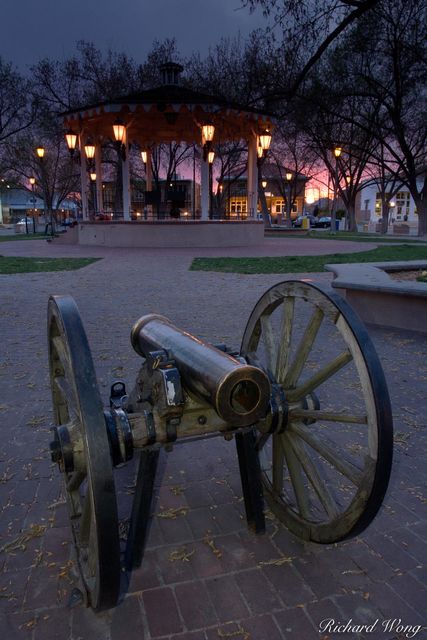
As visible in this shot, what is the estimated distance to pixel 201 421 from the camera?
6.61 feet

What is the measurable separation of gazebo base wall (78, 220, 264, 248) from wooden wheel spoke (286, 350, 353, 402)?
1938cm

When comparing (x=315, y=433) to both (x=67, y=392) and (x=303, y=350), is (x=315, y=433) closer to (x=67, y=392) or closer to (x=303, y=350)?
(x=303, y=350)

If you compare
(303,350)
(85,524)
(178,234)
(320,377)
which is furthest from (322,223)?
(85,524)

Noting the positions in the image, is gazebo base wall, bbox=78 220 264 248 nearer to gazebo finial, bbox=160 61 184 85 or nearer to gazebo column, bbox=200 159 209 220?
gazebo column, bbox=200 159 209 220

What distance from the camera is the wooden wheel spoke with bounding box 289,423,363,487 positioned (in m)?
2.00

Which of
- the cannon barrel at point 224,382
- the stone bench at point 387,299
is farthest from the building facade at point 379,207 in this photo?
the cannon barrel at point 224,382

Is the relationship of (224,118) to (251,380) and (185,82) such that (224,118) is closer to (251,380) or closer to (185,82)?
(185,82)

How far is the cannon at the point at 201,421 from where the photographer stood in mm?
1618

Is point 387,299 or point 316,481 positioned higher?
point 387,299

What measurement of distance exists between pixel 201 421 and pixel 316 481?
0.62 meters

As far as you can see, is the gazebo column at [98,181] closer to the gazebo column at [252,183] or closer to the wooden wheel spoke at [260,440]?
the gazebo column at [252,183]

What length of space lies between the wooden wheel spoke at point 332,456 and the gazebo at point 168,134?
1781 centimetres

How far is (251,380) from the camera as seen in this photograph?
1.73 metres

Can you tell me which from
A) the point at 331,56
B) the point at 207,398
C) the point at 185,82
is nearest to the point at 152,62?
the point at 185,82
